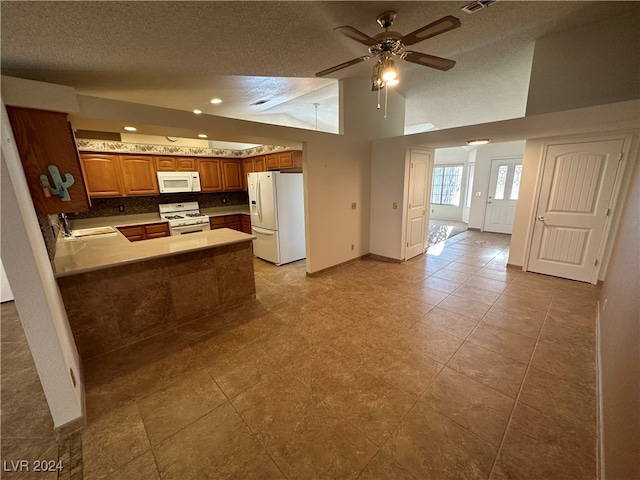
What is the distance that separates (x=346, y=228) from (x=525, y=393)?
316cm

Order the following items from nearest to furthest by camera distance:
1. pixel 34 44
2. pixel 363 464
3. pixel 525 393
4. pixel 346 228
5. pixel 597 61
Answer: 1. pixel 363 464
2. pixel 34 44
3. pixel 525 393
4. pixel 597 61
5. pixel 346 228

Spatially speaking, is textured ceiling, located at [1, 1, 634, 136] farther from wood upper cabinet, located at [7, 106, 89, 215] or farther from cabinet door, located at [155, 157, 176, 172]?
cabinet door, located at [155, 157, 176, 172]

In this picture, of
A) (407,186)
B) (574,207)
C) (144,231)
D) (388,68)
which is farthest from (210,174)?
(574,207)

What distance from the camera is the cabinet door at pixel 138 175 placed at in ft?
14.4

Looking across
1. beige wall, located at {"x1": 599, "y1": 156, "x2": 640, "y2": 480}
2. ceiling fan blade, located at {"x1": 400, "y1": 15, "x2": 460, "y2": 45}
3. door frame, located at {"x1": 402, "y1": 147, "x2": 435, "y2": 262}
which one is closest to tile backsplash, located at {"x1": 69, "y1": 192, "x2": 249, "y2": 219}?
door frame, located at {"x1": 402, "y1": 147, "x2": 435, "y2": 262}

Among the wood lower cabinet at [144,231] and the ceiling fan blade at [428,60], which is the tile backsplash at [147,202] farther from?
the ceiling fan blade at [428,60]

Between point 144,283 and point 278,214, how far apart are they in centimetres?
238

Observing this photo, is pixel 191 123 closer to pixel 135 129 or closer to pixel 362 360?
pixel 135 129

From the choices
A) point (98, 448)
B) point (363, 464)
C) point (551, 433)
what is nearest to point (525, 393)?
point (551, 433)

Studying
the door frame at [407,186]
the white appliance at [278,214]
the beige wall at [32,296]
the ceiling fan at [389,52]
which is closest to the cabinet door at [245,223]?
the white appliance at [278,214]

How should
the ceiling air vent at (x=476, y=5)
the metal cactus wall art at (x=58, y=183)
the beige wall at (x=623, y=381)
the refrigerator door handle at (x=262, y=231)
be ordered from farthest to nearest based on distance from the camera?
the refrigerator door handle at (x=262, y=231) → the ceiling air vent at (x=476, y=5) → the metal cactus wall art at (x=58, y=183) → the beige wall at (x=623, y=381)

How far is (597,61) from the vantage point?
287 centimetres

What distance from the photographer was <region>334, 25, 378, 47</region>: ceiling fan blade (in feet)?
5.28

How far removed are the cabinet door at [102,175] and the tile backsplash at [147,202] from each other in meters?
0.28
